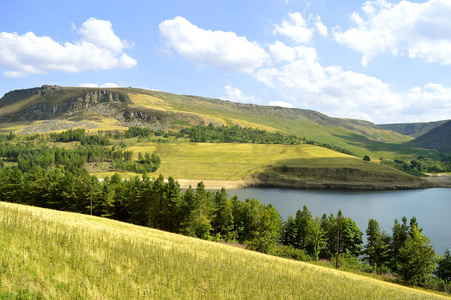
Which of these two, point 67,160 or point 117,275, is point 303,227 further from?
point 67,160

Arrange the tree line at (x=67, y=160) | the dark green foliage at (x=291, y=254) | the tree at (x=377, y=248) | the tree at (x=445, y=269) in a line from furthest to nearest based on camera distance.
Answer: the tree line at (x=67, y=160)
the tree at (x=377, y=248)
the dark green foliage at (x=291, y=254)
the tree at (x=445, y=269)

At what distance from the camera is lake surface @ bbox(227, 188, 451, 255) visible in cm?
8244

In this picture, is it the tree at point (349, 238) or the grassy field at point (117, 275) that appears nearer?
the grassy field at point (117, 275)

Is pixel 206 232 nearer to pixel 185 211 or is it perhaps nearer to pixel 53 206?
pixel 185 211

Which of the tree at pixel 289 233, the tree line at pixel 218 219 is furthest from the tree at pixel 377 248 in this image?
the tree at pixel 289 233

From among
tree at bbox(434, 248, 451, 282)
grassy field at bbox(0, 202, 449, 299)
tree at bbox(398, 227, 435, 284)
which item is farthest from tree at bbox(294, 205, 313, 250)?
grassy field at bbox(0, 202, 449, 299)

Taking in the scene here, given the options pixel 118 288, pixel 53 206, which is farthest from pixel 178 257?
pixel 53 206

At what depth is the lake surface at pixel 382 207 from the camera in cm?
8244

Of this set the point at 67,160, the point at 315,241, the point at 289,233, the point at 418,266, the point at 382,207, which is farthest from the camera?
the point at 67,160

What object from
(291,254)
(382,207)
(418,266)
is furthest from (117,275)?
(382,207)

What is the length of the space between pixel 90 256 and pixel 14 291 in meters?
4.21

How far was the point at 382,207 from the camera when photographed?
112438 millimetres

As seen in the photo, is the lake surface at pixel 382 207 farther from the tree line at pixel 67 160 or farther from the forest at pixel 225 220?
the tree line at pixel 67 160

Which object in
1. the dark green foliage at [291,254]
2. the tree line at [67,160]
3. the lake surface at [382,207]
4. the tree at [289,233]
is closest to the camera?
the dark green foliage at [291,254]
